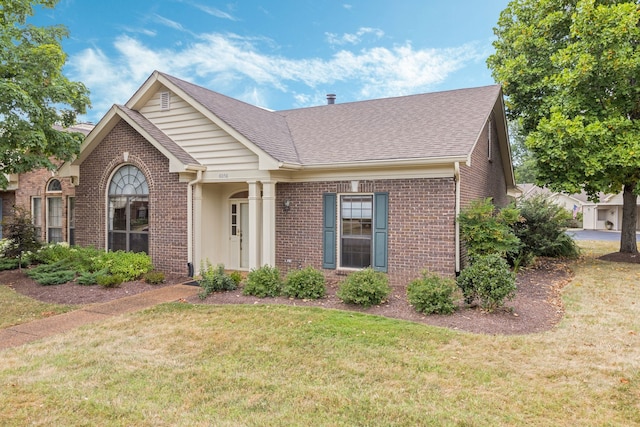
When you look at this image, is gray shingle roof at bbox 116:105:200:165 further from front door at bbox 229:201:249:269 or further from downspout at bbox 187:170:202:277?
front door at bbox 229:201:249:269

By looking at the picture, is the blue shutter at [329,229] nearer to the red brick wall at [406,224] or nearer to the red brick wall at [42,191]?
the red brick wall at [406,224]

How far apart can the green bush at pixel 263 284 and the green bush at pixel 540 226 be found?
899 cm

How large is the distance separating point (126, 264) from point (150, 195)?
1977mm

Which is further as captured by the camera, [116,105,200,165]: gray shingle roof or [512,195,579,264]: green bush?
[512,195,579,264]: green bush

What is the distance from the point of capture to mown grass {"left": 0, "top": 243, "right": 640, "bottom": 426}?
3.75 meters

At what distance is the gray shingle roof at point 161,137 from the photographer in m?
10.4

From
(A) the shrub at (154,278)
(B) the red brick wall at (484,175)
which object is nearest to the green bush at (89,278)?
(A) the shrub at (154,278)

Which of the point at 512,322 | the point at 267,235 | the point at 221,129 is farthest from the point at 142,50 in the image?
the point at 512,322

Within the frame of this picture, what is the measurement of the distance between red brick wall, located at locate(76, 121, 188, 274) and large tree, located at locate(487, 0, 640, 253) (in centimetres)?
1115

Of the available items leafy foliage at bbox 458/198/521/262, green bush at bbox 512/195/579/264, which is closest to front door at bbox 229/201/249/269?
leafy foliage at bbox 458/198/521/262

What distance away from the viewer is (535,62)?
48.6ft

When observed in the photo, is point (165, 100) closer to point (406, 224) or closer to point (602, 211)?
point (406, 224)

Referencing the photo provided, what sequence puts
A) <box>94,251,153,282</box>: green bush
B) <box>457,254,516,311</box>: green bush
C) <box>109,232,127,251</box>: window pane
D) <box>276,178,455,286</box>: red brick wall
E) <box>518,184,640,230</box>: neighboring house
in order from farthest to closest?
<box>518,184,640,230</box>: neighboring house → <box>109,232,127,251</box>: window pane → <box>94,251,153,282</box>: green bush → <box>276,178,455,286</box>: red brick wall → <box>457,254,516,311</box>: green bush

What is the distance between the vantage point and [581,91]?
12773mm
